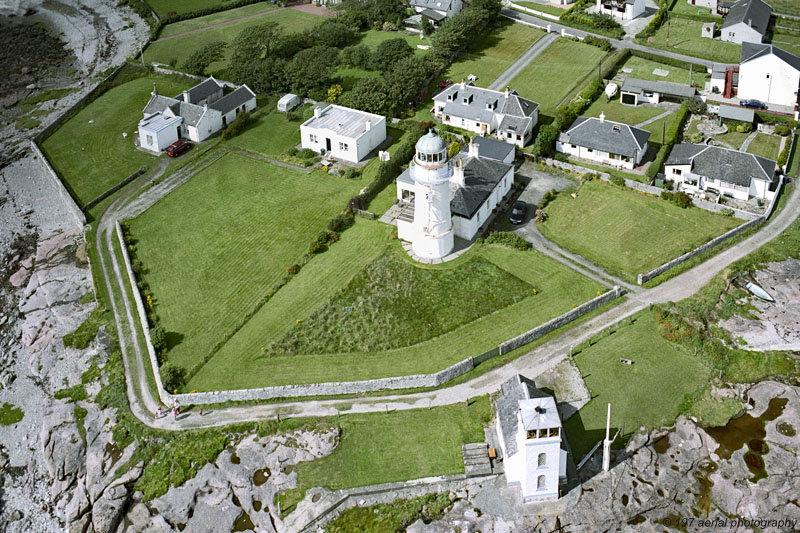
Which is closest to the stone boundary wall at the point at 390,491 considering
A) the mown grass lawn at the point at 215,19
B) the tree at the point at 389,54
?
the tree at the point at 389,54

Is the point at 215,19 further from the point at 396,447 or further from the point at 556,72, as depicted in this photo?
the point at 396,447

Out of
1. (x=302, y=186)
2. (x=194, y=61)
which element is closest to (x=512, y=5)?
(x=194, y=61)

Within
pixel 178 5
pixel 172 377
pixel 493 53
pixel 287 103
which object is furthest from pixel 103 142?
pixel 493 53

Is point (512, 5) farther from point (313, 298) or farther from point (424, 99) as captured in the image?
point (313, 298)

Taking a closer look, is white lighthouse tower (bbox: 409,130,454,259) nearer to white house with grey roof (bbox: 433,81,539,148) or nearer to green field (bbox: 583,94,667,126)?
white house with grey roof (bbox: 433,81,539,148)

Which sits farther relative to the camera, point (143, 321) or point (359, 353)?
point (143, 321)

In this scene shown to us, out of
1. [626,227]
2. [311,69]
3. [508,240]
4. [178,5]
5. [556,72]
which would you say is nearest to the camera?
[508,240]

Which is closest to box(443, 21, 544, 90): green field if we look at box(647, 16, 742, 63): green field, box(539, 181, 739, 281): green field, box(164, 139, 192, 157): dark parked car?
box(647, 16, 742, 63): green field

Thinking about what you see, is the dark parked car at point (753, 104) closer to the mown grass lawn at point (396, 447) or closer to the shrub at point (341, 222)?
the shrub at point (341, 222)
